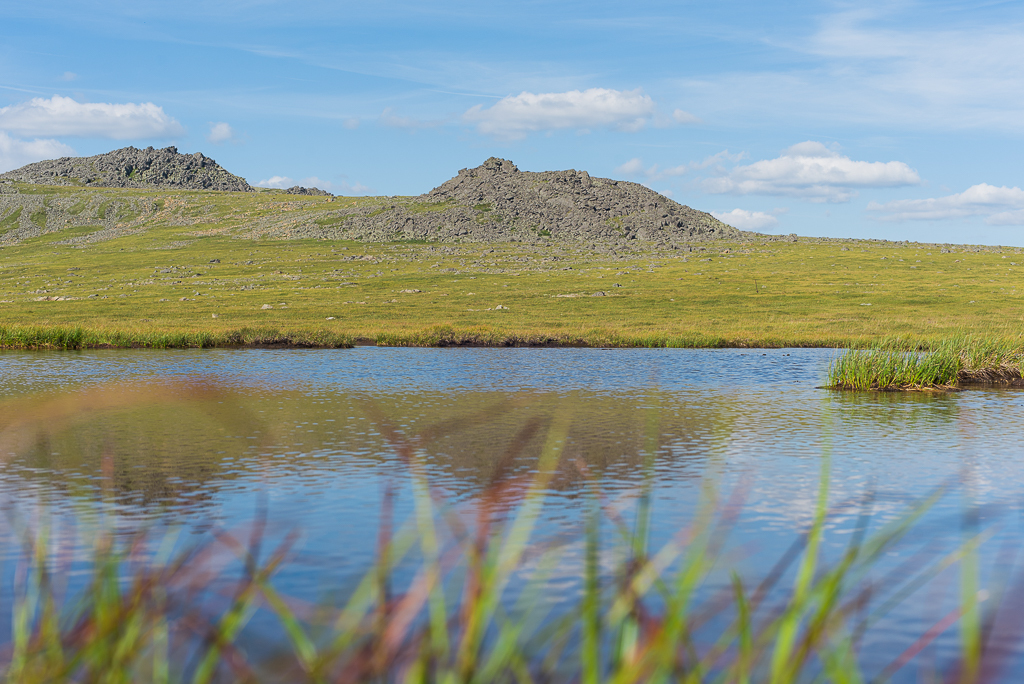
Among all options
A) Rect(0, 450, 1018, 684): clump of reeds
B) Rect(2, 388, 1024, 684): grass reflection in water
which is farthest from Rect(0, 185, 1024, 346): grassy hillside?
Rect(0, 450, 1018, 684): clump of reeds

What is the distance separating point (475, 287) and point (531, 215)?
59658mm

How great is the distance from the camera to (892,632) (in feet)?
27.0

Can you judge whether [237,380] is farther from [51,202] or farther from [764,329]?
[51,202]

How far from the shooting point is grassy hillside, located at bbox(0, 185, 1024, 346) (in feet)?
178

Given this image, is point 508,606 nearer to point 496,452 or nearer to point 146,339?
point 496,452

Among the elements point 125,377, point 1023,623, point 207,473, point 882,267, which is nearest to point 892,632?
point 1023,623

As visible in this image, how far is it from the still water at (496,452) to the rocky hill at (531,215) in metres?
108

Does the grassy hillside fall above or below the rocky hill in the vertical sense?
below

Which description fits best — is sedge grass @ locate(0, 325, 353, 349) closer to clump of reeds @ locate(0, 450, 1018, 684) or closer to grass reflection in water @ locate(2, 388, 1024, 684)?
grass reflection in water @ locate(2, 388, 1024, 684)

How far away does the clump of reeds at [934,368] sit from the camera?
2783cm

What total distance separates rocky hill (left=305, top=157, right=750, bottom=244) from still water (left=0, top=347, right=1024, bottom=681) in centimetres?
10839

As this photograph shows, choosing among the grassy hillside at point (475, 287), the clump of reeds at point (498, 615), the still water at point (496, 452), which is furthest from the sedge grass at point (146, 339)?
the clump of reeds at point (498, 615)

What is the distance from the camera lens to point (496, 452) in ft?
56.6

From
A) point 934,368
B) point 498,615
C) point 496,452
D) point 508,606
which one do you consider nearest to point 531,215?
point 934,368
